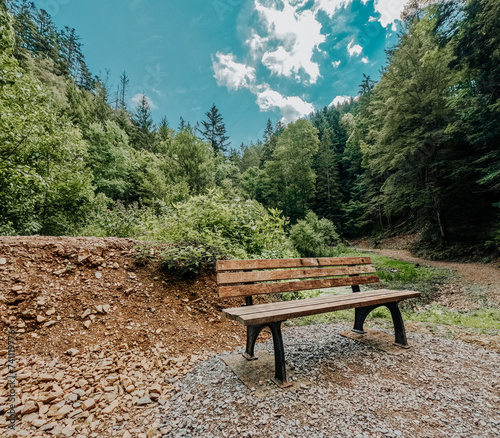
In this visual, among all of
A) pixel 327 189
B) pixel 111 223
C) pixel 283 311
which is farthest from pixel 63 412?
pixel 327 189

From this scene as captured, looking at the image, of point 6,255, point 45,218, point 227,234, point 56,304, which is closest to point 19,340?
point 56,304

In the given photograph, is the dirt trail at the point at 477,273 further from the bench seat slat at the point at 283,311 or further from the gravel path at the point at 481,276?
the bench seat slat at the point at 283,311

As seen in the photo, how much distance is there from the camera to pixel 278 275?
270cm

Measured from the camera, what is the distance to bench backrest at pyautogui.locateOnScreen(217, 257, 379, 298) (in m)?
2.43

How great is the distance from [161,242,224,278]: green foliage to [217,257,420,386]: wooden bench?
50.3 inches

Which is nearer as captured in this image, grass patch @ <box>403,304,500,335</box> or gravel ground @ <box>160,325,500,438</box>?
gravel ground @ <box>160,325,500,438</box>

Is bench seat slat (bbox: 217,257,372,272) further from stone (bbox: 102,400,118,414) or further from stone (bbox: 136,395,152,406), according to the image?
stone (bbox: 102,400,118,414)

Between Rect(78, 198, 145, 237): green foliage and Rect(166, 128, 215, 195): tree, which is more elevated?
Rect(166, 128, 215, 195): tree

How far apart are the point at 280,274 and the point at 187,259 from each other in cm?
168

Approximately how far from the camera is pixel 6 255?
10.4 ft

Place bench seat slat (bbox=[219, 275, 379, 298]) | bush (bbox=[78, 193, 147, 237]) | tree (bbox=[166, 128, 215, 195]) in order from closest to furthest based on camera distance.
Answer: bench seat slat (bbox=[219, 275, 379, 298]), bush (bbox=[78, 193, 147, 237]), tree (bbox=[166, 128, 215, 195])

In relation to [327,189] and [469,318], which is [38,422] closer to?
[469,318]

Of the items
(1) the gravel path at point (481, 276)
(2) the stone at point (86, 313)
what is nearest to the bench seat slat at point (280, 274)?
(2) the stone at point (86, 313)

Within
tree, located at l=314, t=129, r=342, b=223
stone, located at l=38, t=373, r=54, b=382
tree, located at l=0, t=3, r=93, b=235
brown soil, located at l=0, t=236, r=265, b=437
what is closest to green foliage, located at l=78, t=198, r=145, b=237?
tree, located at l=0, t=3, r=93, b=235
